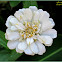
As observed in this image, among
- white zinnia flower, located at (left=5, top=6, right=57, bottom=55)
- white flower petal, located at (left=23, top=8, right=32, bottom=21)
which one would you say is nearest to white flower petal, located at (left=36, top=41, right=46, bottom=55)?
white zinnia flower, located at (left=5, top=6, right=57, bottom=55)

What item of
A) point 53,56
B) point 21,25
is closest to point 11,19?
point 21,25

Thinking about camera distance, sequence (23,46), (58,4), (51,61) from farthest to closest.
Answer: (58,4), (51,61), (23,46)

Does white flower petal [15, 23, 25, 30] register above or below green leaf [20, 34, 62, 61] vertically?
above

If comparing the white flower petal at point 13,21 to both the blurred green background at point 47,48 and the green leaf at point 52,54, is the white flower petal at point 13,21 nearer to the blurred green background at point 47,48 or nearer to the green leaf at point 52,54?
the blurred green background at point 47,48

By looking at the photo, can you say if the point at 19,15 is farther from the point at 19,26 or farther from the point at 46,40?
the point at 46,40

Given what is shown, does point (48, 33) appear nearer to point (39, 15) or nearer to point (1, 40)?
point (39, 15)

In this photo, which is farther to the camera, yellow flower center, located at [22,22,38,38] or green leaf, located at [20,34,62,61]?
green leaf, located at [20,34,62,61]

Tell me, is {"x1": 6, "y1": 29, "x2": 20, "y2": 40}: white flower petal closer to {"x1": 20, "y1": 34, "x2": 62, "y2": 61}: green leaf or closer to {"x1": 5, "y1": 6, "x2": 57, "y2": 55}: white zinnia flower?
{"x1": 5, "y1": 6, "x2": 57, "y2": 55}: white zinnia flower
